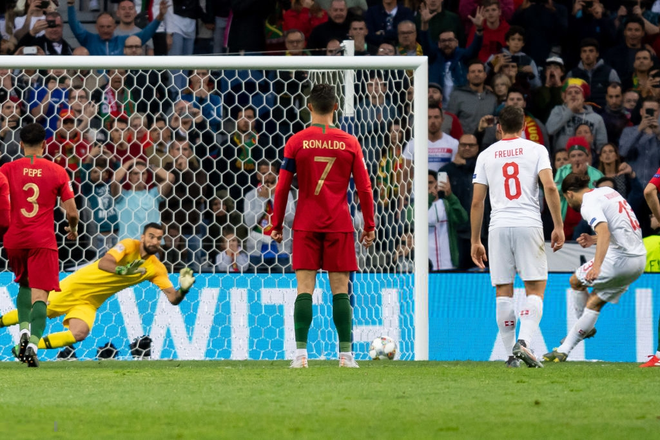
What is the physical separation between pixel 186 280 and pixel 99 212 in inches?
62.6

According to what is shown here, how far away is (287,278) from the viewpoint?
9.58 metres

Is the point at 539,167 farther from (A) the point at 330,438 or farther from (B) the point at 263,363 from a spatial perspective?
(A) the point at 330,438

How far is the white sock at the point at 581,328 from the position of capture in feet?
28.0

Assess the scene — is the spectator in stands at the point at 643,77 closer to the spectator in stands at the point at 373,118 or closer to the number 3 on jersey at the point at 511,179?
the spectator in stands at the point at 373,118

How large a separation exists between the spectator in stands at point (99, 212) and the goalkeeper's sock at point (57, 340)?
4.20ft

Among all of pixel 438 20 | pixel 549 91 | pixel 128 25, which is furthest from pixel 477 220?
pixel 128 25

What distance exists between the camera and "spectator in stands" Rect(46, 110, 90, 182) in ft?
34.0

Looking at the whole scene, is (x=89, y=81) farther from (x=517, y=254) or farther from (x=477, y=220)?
(x=517, y=254)

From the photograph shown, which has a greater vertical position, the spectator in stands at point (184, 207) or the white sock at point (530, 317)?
the spectator in stands at point (184, 207)

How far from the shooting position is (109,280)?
937 centimetres

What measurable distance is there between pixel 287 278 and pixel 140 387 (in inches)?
159

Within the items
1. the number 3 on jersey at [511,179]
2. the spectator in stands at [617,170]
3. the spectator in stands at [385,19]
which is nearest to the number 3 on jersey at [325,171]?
the number 3 on jersey at [511,179]

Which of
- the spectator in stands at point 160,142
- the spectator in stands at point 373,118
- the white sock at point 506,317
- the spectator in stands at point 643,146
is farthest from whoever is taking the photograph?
the spectator in stands at point 643,146

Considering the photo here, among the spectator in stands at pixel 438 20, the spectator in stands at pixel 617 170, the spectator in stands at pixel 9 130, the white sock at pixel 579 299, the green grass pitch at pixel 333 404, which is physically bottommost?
the green grass pitch at pixel 333 404
